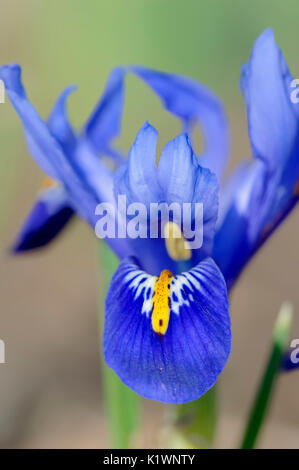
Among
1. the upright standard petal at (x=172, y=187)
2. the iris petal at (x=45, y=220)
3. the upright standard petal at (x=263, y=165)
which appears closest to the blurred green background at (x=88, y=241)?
the iris petal at (x=45, y=220)

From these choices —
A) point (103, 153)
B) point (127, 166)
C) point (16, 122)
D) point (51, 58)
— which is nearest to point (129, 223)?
point (127, 166)

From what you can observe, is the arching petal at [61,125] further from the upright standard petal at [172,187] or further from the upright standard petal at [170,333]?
the upright standard petal at [170,333]

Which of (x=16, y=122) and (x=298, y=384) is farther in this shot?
(x=16, y=122)

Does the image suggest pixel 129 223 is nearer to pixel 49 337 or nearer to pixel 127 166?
pixel 127 166

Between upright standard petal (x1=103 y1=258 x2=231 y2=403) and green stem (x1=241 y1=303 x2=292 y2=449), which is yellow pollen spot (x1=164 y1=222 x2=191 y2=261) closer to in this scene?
upright standard petal (x1=103 y1=258 x2=231 y2=403)

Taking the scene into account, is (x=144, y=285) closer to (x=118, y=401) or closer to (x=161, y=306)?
(x=161, y=306)

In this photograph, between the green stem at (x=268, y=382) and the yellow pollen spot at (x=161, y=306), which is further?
the green stem at (x=268, y=382)
